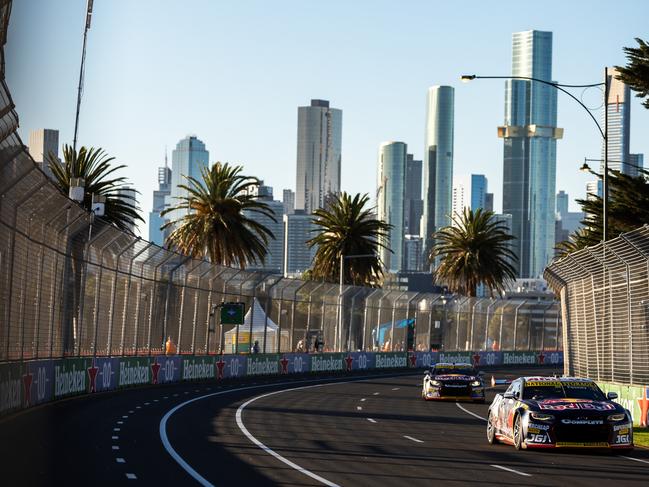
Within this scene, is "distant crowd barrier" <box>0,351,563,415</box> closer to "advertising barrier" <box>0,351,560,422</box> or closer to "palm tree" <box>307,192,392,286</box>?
"advertising barrier" <box>0,351,560,422</box>

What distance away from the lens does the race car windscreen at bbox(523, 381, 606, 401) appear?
22.6 meters

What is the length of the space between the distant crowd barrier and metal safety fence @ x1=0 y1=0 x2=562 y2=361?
1.50 feet

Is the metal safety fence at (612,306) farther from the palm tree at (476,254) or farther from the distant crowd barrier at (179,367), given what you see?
the palm tree at (476,254)

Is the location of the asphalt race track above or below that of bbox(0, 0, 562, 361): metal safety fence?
below

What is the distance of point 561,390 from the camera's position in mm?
22906

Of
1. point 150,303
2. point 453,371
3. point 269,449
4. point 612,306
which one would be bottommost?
point 269,449

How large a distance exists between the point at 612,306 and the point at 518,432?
10.5 m

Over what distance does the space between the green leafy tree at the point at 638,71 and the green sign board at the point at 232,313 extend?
1705 centimetres

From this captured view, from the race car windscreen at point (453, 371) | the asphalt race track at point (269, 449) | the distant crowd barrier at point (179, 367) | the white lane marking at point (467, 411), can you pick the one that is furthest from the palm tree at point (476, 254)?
the asphalt race track at point (269, 449)

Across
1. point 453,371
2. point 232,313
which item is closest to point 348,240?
point 232,313

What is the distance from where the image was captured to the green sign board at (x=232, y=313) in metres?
52.2

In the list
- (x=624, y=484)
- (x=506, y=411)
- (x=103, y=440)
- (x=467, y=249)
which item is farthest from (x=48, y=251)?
(x=467, y=249)

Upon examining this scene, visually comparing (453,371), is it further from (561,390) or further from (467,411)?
(561,390)

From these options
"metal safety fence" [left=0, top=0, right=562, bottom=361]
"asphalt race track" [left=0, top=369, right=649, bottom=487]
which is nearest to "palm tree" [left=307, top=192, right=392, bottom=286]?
"metal safety fence" [left=0, top=0, right=562, bottom=361]
